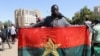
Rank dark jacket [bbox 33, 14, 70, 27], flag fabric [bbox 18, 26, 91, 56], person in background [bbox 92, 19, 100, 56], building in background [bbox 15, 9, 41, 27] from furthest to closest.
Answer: building in background [bbox 15, 9, 41, 27], person in background [bbox 92, 19, 100, 56], dark jacket [bbox 33, 14, 70, 27], flag fabric [bbox 18, 26, 91, 56]

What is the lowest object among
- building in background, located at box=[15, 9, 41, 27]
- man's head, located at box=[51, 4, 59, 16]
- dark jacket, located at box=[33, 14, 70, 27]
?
building in background, located at box=[15, 9, 41, 27]

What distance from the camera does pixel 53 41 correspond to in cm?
913

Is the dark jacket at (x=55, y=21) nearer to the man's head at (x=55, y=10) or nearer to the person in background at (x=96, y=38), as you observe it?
the man's head at (x=55, y=10)

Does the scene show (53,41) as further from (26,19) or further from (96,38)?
(26,19)

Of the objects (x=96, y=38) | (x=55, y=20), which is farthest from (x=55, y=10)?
(x=96, y=38)

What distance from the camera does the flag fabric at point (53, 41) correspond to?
9.14 metres

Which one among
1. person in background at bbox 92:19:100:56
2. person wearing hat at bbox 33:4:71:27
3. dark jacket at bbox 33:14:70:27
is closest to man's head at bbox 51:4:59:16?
person wearing hat at bbox 33:4:71:27

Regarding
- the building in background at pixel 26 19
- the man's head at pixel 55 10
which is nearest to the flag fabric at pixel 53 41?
the man's head at pixel 55 10

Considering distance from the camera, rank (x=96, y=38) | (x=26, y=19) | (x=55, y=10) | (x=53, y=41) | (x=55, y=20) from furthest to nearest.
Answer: (x=26, y=19), (x=96, y=38), (x=55, y=20), (x=55, y=10), (x=53, y=41)

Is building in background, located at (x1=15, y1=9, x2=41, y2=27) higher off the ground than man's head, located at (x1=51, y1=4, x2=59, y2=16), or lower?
lower

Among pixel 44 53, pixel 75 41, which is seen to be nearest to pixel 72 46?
pixel 75 41

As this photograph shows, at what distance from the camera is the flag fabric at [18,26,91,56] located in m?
9.14

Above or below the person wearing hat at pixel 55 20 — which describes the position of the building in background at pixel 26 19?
below

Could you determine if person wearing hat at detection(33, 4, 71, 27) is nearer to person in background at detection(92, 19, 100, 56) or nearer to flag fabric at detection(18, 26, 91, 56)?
flag fabric at detection(18, 26, 91, 56)
